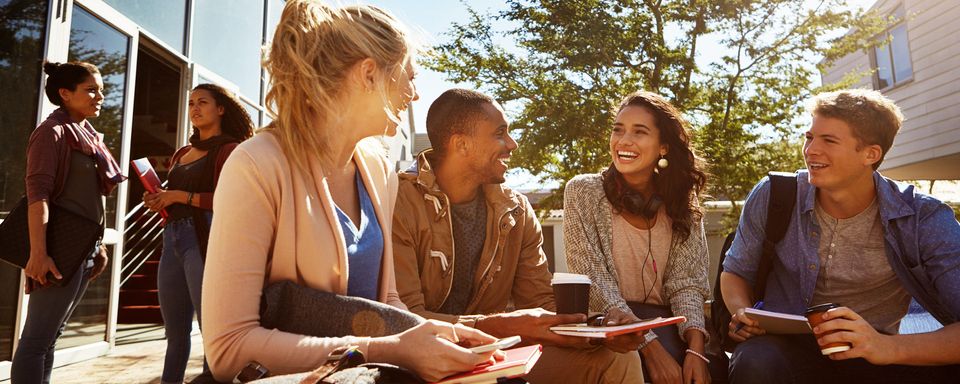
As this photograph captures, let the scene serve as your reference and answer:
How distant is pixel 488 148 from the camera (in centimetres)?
275

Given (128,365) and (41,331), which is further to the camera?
(128,365)

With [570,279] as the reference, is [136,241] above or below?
above

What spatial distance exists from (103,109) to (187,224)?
9.12 ft

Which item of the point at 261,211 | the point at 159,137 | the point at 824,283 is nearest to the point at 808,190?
the point at 824,283

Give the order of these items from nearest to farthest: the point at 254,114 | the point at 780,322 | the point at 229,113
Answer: the point at 780,322 < the point at 229,113 < the point at 254,114

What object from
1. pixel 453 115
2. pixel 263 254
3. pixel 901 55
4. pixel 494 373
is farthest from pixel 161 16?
pixel 901 55

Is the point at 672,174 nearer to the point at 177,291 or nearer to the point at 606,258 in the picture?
the point at 606,258

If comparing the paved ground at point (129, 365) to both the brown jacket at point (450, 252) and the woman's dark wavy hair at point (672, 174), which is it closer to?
the brown jacket at point (450, 252)

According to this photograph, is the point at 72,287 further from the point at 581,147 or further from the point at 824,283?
the point at 581,147

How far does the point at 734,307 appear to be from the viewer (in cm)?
251

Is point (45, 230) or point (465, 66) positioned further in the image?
point (465, 66)

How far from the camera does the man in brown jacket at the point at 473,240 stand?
2.23m

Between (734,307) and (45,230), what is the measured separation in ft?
10.5

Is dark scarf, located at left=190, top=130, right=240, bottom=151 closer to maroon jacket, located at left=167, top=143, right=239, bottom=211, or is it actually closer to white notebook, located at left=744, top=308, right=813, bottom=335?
maroon jacket, located at left=167, top=143, right=239, bottom=211
